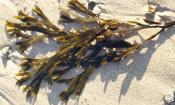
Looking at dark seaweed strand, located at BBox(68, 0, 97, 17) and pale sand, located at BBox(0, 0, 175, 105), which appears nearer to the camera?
pale sand, located at BBox(0, 0, 175, 105)

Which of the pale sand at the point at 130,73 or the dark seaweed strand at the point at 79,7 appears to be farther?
the dark seaweed strand at the point at 79,7

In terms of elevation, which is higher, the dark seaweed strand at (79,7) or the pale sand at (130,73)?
the dark seaweed strand at (79,7)

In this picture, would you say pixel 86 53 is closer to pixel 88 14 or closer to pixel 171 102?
pixel 88 14

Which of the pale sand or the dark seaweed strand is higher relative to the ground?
the dark seaweed strand

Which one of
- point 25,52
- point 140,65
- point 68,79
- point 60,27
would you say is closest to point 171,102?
point 140,65

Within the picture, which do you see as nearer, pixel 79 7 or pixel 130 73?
pixel 130 73

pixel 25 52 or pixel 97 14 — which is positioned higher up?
pixel 97 14

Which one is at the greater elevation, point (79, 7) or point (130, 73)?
point (79, 7)

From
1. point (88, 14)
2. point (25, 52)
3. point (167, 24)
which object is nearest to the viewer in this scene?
point (167, 24)
